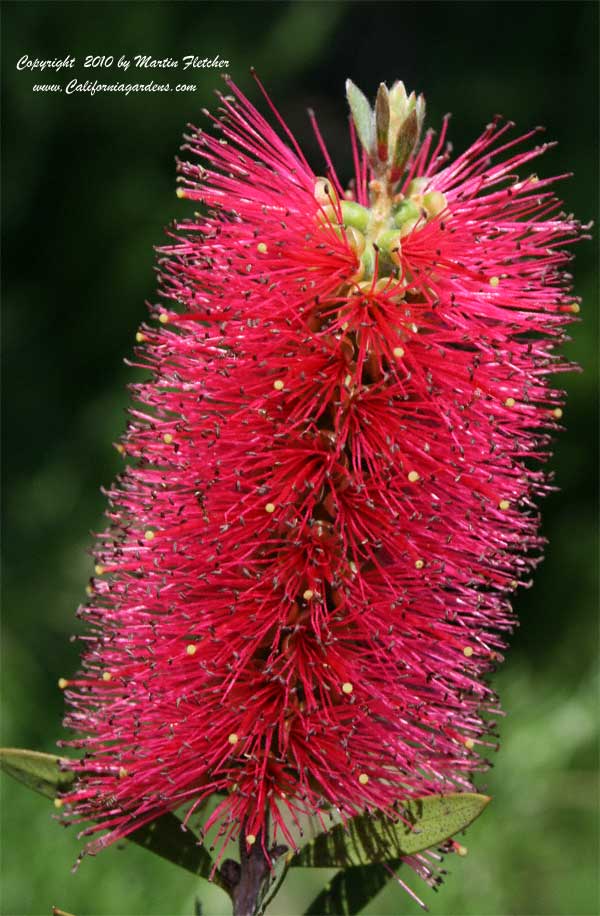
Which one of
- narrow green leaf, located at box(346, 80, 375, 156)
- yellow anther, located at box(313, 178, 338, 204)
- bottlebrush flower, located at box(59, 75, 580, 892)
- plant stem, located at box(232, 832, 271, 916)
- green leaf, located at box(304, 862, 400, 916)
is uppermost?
narrow green leaf, located at box(346, 80, 375, 156)

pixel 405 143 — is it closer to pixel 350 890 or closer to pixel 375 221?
pixel 375 221

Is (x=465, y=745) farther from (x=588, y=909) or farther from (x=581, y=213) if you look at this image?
(x=581, y=213)

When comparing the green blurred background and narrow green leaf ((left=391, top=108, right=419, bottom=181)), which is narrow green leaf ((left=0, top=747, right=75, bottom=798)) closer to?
narrow green leaf ((left=391, top=108, right=419, bottom=181))

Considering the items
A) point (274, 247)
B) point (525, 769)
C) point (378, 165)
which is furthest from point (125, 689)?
point (525, 769)

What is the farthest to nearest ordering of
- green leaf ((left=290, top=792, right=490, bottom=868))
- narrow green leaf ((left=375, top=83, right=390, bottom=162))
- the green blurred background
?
1. the green blurred background
2. narrow green leaf ((left=375, top=83, right=390, bottom=162))
3. green leaf ((left=290, top=792, right=490, bottom=868))

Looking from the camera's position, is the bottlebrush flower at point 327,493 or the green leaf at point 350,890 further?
the green leaf at point 350,890

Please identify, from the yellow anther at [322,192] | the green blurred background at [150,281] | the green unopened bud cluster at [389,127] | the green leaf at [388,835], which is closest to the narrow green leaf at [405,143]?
the green unopened bud cluster at [389,127]

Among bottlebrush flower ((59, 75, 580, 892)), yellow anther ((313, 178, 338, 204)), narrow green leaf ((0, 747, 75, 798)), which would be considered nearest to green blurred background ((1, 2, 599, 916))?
narrow green leaf ((0, 747, 75, 798))

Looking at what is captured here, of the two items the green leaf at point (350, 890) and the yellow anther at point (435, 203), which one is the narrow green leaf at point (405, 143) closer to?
the yellow anther at point (435, 203)
